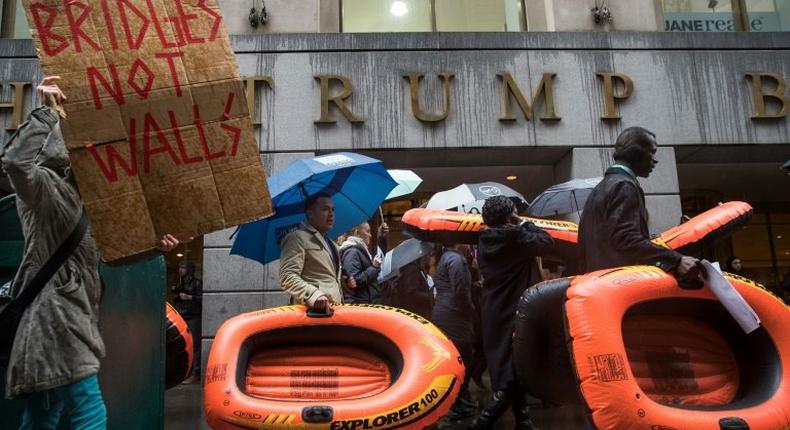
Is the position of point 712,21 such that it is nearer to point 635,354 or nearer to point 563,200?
point 563,200

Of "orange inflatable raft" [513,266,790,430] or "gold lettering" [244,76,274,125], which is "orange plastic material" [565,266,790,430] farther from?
"gold lettering" [244,76,274,125]

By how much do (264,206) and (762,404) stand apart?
2.93 meters

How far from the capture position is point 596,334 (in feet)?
11.1

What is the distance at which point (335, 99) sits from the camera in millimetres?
9719

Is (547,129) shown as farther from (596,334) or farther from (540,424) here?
(596,334)

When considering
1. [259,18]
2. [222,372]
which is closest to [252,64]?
[259,18]

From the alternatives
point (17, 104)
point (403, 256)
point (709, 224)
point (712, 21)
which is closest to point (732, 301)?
point (709, 224)

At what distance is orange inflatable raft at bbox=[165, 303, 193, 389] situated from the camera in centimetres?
445

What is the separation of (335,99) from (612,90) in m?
4.42

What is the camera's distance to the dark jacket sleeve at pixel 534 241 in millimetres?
5043

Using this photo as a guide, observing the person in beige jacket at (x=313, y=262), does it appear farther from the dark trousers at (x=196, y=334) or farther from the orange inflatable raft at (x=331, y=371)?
the dark trousers at (x=196, y=334)

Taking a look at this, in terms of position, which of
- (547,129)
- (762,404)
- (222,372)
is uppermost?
(547,129)

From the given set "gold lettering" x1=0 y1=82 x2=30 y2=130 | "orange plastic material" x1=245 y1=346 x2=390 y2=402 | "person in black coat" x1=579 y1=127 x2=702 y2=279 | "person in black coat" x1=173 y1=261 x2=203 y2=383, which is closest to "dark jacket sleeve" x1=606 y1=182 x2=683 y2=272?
"person in black coat" x1=579 y1=127 x2=702 y2=279

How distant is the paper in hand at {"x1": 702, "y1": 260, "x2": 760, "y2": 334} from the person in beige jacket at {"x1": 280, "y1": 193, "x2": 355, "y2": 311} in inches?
94.1
